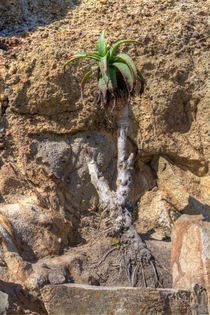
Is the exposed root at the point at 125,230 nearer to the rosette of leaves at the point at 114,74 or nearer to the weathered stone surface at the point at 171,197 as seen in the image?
the rosette of leaves at the point at 114,74

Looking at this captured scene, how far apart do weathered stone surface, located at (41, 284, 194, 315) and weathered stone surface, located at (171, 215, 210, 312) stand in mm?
534

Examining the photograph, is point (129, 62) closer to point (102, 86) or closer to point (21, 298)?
point (102, 86)

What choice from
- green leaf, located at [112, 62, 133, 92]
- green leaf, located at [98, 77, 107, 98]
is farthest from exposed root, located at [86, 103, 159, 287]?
green leaf, located at [112, 62, 133, 92]

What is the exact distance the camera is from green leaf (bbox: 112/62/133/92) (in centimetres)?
662

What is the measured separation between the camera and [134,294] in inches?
192

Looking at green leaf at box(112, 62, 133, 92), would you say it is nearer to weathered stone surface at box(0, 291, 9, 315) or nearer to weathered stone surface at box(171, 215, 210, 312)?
weathered stone surface at box(171, 215, 210, 312)

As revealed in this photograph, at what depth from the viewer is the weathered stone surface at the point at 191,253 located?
211 inches

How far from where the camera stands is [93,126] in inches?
324

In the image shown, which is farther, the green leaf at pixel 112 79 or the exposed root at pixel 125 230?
the green leaf at pixel 112 79

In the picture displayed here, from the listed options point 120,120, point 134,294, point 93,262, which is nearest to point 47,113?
point 120,120

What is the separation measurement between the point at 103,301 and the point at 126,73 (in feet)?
11.2

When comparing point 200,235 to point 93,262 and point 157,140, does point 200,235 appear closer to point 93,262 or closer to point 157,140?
point 93,262

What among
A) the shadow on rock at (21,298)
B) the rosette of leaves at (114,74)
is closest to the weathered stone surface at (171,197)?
the rosette of leaves at (114,74)

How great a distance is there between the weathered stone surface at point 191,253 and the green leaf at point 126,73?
2.11 m
